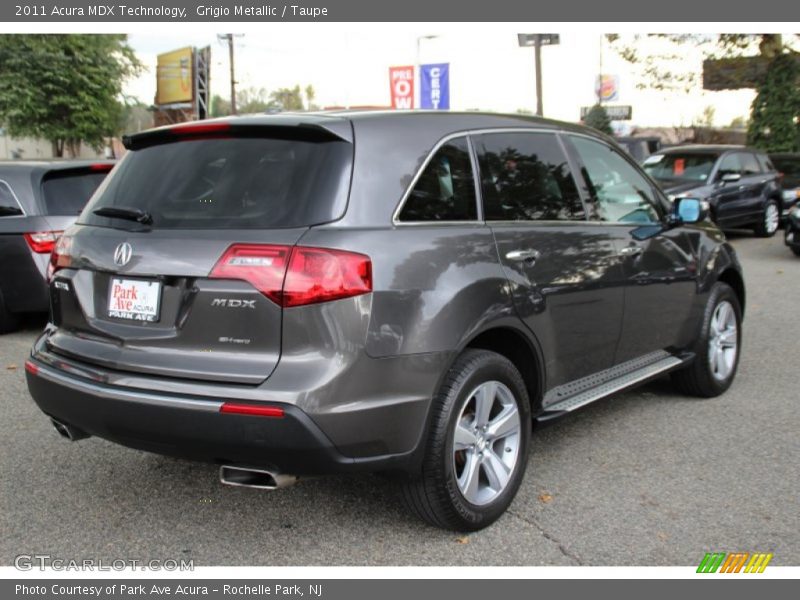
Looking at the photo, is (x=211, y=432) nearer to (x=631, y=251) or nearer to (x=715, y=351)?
(x=631, y=251)

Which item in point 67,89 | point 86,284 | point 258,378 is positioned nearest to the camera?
point 258,378

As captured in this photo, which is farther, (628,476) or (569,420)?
(569,420)

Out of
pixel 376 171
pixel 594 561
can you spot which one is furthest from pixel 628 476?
pixel 376 171

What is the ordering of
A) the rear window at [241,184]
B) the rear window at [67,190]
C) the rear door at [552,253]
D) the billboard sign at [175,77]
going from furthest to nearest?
the billboard sign at [175,77], the rear window at [67,190], the rear door at [552,253], the rear window at [241,184]

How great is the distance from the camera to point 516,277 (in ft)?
12.3

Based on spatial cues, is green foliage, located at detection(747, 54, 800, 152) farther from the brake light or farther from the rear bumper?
the rear bumper

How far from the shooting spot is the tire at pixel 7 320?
762 cm

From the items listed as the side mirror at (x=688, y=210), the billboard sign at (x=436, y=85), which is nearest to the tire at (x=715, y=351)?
the side mirror at (x=688, y=210)

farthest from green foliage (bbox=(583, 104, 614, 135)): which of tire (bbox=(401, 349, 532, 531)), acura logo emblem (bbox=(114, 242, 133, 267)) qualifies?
acura logo emblem (bbox=(114, 242, 133, 267))

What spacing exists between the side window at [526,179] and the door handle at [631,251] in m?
0.39

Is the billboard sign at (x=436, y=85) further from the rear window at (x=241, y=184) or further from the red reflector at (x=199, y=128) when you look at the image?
the rear window at (x=241, y=184)

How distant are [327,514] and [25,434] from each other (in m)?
2.17

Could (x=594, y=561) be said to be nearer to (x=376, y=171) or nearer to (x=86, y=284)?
(x=376, y=171)

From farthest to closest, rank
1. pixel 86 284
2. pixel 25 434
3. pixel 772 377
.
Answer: pixel 772 377
pixel 25 434
pixel 86 284
